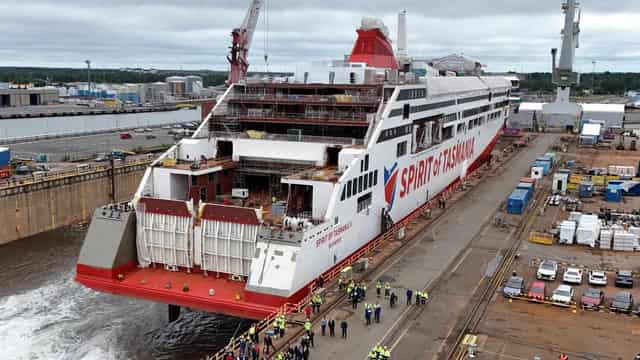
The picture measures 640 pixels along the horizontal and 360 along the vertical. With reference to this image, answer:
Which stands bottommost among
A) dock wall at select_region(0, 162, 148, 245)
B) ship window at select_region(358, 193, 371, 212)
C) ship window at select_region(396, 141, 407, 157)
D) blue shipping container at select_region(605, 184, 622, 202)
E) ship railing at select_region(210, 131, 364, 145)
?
dock wall at select_region(0, 162, 148, 245)

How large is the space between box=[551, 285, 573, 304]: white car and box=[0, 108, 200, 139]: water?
3121 inches

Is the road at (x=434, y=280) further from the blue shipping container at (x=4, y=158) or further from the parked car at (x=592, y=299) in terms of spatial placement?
the blue shipping container at (x=4, y=158)

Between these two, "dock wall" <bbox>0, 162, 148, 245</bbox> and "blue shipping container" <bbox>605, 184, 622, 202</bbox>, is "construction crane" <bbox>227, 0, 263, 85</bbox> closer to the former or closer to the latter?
"dock wall" <bbox>0, 162, 148, 245</bbox>

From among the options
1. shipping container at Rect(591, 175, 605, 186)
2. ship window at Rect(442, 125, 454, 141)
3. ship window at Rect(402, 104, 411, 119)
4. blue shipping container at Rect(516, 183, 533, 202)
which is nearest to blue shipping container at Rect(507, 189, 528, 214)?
blue shipping container at Rect(516, 183, 533, 202)

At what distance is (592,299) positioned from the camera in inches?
870

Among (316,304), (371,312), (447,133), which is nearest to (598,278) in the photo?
(371,312)

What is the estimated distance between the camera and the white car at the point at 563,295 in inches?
874

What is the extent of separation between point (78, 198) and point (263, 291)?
3000cm

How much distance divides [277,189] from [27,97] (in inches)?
4649

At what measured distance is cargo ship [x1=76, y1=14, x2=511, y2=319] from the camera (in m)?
22.0

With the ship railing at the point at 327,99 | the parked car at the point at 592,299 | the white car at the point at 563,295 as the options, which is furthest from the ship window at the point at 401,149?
the parked car at the point at 592,299

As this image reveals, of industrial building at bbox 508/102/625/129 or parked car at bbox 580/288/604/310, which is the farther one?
industrial building at bbox 508/102/625/129

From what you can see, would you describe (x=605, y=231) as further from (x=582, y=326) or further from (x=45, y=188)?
(x=45, y=188)

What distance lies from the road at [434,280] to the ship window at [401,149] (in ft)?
14.9
